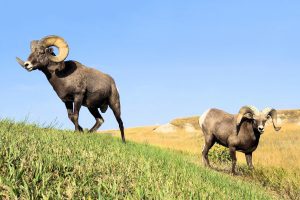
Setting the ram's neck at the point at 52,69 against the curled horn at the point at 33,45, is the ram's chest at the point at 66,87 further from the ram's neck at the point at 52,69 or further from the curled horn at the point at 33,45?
the curled horn at the point at 33,45

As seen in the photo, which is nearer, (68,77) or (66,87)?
(66,87)

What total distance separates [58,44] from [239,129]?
6.56m

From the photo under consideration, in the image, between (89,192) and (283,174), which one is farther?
(283,174)

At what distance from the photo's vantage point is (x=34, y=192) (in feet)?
10.7

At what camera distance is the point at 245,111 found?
Answer: 43.4ft

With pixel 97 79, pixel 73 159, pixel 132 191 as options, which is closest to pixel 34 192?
pixel 132 191

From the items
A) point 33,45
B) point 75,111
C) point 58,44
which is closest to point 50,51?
point 58,44

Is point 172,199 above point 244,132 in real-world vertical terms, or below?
above

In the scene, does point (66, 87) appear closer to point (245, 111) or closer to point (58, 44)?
point (58, 44)

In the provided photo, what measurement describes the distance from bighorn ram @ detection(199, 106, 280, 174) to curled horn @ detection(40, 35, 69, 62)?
5.44m

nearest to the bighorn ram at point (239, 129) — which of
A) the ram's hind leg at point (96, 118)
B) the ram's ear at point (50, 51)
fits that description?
the ram's hind leg at point (96, 118)

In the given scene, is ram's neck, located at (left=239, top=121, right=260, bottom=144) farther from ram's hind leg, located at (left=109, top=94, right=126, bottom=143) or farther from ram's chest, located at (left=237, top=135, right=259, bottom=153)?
ram's hind leg, located at (left=109, top=94, right=126, bottom=143)

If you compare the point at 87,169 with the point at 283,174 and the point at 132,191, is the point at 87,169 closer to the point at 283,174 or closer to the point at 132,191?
the point at 132,191

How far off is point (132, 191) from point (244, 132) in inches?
389
